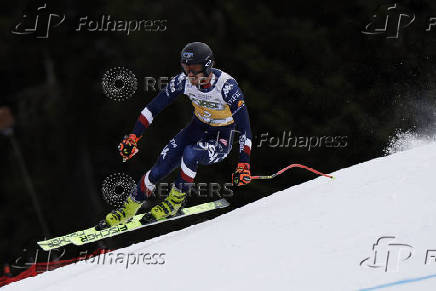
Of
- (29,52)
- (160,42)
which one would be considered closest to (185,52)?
(160,42)

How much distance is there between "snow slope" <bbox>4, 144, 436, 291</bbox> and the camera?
16.7ft

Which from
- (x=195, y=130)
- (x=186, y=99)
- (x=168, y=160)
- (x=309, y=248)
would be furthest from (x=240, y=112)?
(x=186, y=99)

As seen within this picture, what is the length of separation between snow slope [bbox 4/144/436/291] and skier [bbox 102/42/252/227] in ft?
1.42

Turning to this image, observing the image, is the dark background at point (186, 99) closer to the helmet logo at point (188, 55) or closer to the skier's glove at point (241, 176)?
the skier's glove at point (241, 176)

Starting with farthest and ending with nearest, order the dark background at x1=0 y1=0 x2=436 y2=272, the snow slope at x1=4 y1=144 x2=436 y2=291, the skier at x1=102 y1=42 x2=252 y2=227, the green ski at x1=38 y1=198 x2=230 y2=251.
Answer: the dark background at x1=0 y1=0 x2=436 y2=272
the green ski at x1=38 y1=198 x2=230 y2=251
the skier at x1=102 y1=42 x2=252 y2=227
the snow slope at x1=4 y1=144 x2=436 y2=291

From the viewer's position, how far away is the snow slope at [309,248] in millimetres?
5098

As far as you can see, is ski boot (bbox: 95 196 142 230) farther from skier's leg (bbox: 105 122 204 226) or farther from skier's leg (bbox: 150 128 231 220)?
skier's leg (bbox: 150 128 231 220)

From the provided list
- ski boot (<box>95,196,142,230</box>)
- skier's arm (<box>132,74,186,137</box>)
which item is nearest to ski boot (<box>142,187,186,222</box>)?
ski boot (<box>95,196,142,230</box>)

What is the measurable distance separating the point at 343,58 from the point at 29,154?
9.42m

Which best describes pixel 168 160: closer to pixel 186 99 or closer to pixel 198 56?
pixel 198 56

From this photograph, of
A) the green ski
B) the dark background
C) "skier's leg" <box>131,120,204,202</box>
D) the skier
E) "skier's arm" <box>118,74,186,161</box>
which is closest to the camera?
the skier

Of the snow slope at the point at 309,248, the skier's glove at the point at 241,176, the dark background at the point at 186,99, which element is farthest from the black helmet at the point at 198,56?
the dark background at the point at 186,99

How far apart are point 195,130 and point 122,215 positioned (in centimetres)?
119

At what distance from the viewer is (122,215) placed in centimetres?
707
